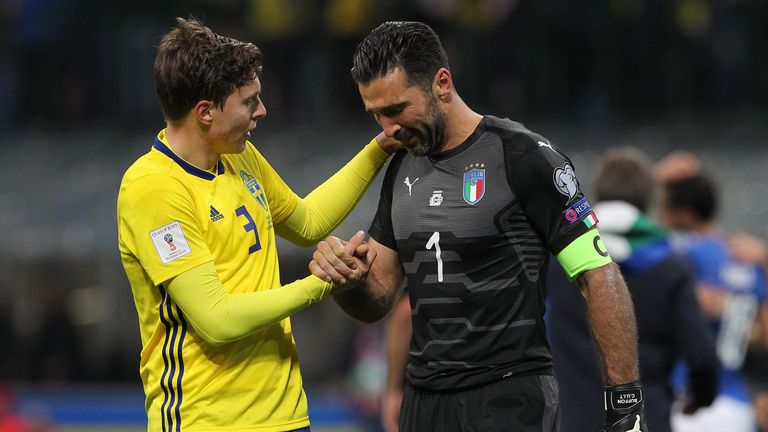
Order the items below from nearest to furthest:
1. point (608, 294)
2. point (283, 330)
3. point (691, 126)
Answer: point (608, 294) → point (283, 330) → point (691, 126)

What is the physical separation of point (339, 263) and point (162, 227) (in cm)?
59

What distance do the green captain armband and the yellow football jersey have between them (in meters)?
1.00

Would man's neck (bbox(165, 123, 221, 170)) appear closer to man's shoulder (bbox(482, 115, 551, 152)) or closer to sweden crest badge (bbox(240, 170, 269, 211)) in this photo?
sweden crest badge (bbox(240, 170, 269, 211))

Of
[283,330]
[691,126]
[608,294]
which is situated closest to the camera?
[608,294]

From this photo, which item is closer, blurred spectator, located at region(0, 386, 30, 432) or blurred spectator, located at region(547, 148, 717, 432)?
blurred spectator, located at region(547, 148, 717, 432)

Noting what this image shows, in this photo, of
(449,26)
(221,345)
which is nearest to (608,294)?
(221,345)

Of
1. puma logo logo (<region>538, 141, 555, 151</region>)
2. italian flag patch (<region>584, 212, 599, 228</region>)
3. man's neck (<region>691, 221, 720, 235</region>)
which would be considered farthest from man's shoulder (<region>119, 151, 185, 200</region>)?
man's neck (<region>691, 221, 720, 235</region>)

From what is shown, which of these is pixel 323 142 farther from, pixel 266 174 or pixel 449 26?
pixel 266 174

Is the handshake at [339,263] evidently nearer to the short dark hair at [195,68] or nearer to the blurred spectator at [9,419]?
the short dark hair at [195,68]

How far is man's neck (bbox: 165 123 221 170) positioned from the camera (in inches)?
160

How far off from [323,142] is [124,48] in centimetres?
221

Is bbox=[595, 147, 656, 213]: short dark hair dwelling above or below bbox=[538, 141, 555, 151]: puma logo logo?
below

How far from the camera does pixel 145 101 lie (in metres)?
12.7

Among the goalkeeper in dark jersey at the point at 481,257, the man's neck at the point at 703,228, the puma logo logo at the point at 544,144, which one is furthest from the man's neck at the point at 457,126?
the man's neck at the point at 703,228
